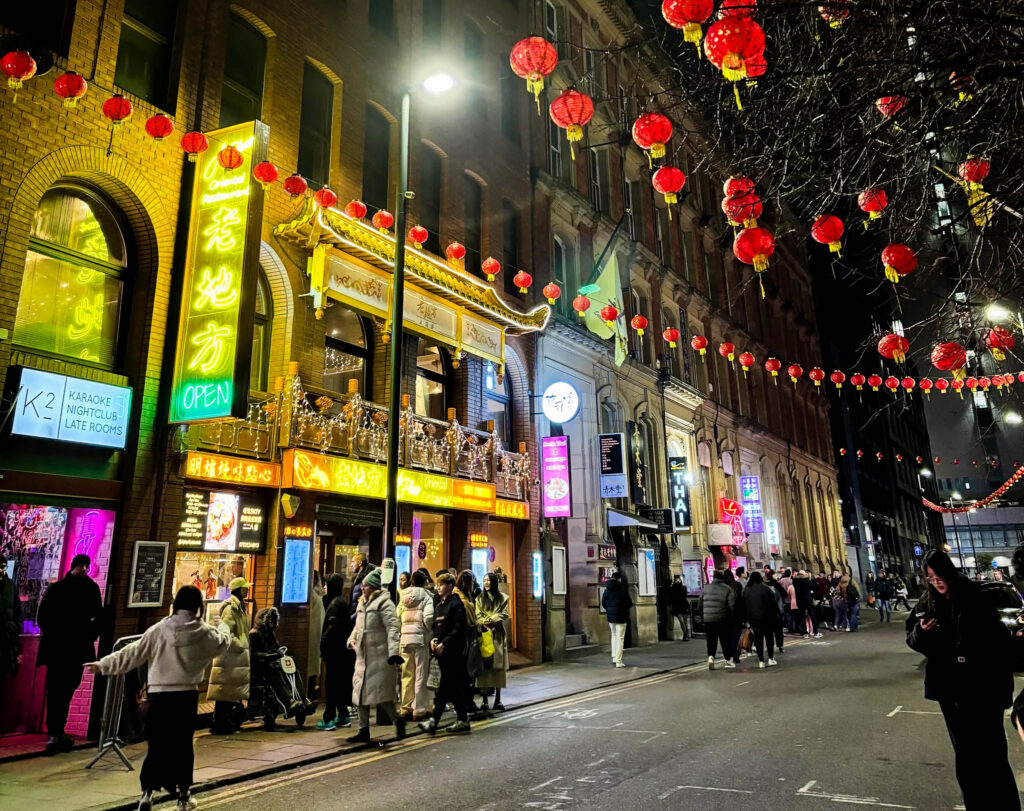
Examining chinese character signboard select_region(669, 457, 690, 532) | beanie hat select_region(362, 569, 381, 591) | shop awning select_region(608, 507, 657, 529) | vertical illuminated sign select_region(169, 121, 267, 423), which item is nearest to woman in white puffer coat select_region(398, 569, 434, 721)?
beanie hat select_region(362, 569, 381, 591)

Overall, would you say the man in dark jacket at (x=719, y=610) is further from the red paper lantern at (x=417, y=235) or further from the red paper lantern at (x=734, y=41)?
the red paper lantern at (x=734, y=41)

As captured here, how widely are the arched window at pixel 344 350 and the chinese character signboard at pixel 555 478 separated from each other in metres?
5.91

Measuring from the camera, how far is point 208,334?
10.1 m

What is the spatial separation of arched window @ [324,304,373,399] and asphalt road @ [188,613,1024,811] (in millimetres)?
7071

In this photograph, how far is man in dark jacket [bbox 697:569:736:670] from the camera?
14797mm

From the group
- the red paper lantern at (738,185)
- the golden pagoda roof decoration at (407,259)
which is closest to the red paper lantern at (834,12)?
the red paper lantern at (738,185)

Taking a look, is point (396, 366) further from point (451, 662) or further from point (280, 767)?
point (280, 767)

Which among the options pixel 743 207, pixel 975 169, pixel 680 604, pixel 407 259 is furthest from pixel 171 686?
pixel 680 604

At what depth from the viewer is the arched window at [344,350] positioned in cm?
1404

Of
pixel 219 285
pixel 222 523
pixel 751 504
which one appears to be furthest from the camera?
pixel 751 504

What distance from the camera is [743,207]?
7.73 metres

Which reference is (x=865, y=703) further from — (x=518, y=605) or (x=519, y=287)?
(x=519, y=287)

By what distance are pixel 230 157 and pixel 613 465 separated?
1404 cm

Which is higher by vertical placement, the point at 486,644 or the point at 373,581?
the point at 373,581
